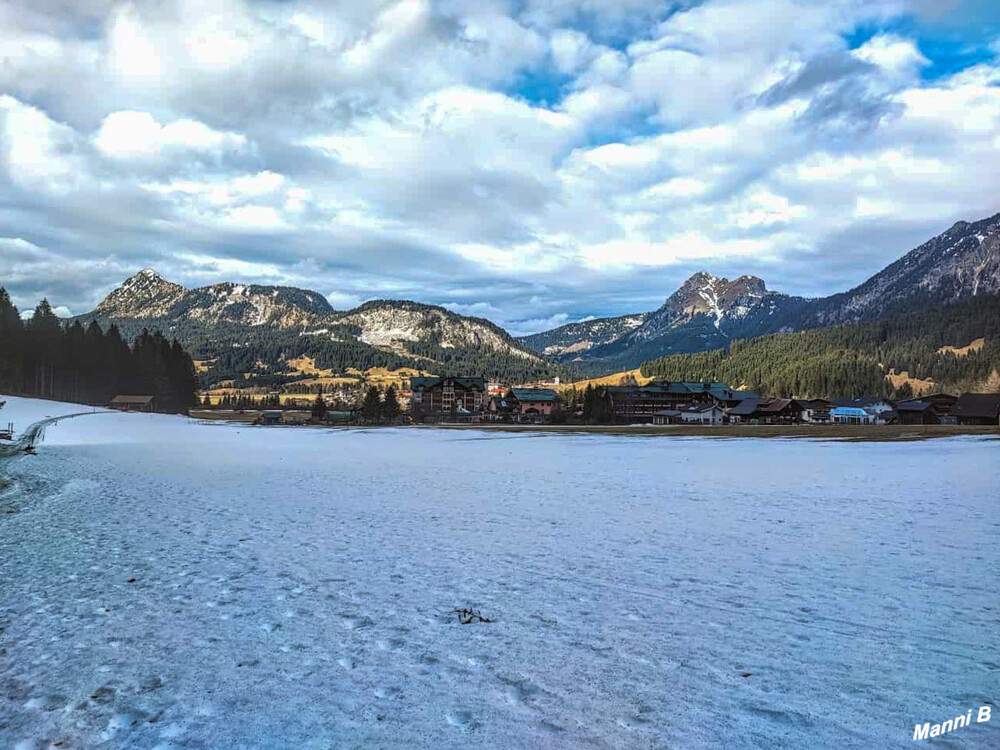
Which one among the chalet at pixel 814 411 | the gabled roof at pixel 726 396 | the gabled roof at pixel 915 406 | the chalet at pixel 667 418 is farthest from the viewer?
the gabled roof at pixel 726 396

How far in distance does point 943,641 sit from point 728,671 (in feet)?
10.9

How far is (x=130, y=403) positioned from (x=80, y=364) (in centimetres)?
1301

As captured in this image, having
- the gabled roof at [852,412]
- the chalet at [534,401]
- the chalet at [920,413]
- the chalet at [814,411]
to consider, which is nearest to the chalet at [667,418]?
the chalet at [534,401]

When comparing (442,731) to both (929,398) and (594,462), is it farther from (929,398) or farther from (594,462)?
(929,398)

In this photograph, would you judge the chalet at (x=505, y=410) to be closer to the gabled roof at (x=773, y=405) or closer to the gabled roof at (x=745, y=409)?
the gabled roof at (x=745, y=409)

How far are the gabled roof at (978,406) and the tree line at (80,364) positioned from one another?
591ft

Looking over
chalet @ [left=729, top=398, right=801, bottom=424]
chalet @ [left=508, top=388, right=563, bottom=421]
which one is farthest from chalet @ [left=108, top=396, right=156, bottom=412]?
chalet @ [left=729, top=398, right=801, bottom=424]

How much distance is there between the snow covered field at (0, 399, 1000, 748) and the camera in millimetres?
5711

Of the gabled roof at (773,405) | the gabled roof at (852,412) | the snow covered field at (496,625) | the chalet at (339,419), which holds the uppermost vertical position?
the gabled roof at (773,405)

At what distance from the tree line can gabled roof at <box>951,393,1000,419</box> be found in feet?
591

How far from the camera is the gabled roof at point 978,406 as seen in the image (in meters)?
125

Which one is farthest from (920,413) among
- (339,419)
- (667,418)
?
(339,419)

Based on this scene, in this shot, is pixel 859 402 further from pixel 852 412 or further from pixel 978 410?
pixel 978 410

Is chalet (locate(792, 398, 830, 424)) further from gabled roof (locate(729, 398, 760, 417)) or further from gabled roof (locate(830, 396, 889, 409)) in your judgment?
gabled roof (locate(729, 398, 760, 417))
